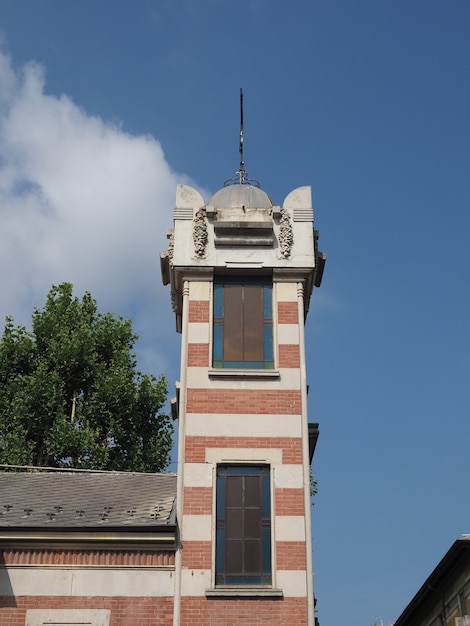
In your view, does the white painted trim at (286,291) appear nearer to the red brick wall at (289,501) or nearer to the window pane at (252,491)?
the window pane at (252,491)

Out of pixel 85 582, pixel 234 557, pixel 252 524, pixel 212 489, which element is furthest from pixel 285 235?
pixel 85 582

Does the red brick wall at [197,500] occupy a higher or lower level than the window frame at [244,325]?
lower

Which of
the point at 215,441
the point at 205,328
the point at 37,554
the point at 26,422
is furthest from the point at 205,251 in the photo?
the point at 26,422

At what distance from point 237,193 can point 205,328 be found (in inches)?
163

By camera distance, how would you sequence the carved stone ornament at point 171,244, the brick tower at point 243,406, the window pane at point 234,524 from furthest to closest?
the carved stone ornament at point 171,244, the window pane at point 234,524, the brick tower at point 243,406

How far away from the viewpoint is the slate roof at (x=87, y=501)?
56.9ft

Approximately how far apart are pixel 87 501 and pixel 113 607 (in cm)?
299

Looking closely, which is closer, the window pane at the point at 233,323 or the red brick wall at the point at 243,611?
the red brick wall at the point at 243,611

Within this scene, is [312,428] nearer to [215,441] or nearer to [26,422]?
[215,441]

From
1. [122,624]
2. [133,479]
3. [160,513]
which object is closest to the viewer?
[122,624]

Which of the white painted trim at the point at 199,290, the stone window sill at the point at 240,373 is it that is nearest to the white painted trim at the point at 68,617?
the stone window sill at the point at 240,373

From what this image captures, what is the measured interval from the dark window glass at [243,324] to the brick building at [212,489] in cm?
3

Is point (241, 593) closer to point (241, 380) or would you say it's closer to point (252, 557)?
point (252, 557)

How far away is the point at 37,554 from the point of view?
16859 millimetres
